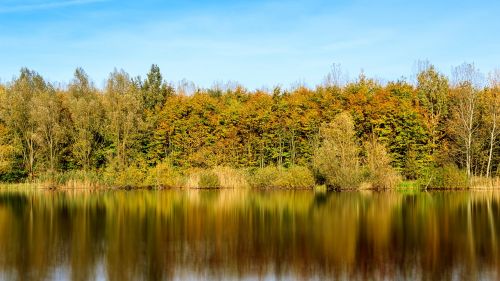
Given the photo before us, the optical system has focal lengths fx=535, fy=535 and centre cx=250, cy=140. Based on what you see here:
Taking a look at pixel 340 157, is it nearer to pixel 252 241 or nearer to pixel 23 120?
pixel 252 241

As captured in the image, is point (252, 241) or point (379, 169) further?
point (379, 169)

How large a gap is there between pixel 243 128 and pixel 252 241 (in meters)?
38.6

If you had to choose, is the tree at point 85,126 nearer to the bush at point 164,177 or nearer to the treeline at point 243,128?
the treeline at point 243,128

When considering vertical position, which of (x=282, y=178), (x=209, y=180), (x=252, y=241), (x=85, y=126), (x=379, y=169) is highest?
(x=85, y=126)

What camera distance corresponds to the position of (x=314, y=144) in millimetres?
54688

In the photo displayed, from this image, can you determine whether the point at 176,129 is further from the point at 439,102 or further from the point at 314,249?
the point at 314,249

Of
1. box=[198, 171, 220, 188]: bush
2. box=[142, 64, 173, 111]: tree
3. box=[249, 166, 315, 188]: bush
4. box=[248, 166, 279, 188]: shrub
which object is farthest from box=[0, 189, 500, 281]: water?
box=[142, 64, 173, 111]: tree

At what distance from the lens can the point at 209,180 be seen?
52812mm

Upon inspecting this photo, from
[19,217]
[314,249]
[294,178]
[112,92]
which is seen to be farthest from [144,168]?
[314,249]

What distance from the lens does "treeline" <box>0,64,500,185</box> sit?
5359cm

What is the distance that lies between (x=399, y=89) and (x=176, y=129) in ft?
81.9

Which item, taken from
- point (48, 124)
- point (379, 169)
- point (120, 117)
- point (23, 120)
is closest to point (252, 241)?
point (379, 169)

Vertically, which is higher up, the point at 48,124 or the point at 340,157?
the point at 48,124

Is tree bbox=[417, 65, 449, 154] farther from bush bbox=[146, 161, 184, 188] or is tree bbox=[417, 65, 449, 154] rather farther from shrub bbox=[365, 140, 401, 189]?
bush bbox=[146, 161, 184, 188]
